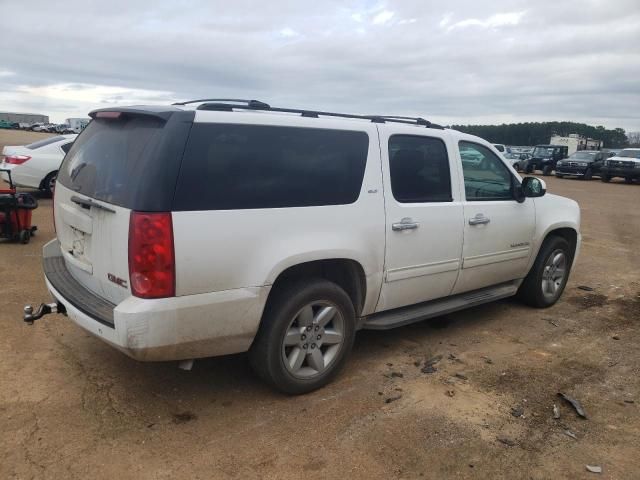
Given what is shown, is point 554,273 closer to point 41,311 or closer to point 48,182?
point 41,311

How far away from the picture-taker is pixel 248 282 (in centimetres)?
323

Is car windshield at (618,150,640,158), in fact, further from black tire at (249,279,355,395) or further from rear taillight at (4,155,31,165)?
black tire at (249,279,355,395)

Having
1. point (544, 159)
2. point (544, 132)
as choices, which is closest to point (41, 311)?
point (544, 159)

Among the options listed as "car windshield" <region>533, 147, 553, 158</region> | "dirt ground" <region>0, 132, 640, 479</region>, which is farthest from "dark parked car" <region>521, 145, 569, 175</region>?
"dirt ground" <region>0, 132, 640, 479</region>

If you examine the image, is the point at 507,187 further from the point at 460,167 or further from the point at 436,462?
the point at 436,462

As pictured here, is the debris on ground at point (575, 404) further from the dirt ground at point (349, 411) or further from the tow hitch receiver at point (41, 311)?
the tow hitch receiver at point (41, 311)

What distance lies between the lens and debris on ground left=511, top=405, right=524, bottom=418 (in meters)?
3.58

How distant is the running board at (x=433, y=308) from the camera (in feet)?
13.7

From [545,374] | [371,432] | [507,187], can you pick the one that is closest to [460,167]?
[507,187]

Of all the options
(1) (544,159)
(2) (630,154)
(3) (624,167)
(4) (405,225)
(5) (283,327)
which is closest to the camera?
(5) (283,327)

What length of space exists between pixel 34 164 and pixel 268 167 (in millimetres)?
10145

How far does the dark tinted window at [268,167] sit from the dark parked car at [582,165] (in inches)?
1135

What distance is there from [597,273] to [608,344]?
3.05m

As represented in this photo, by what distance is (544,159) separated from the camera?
1282 inches
